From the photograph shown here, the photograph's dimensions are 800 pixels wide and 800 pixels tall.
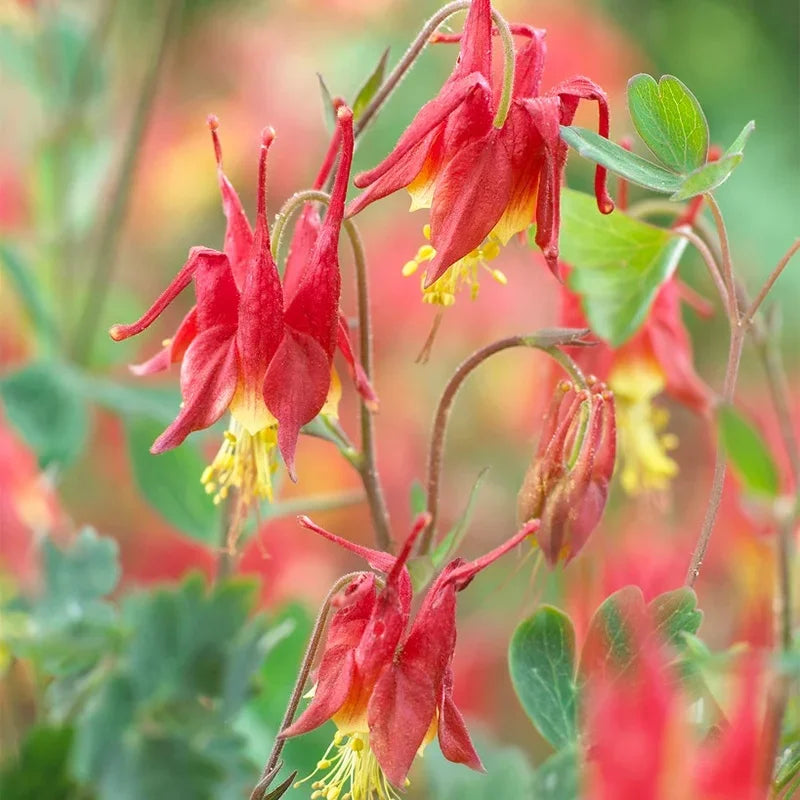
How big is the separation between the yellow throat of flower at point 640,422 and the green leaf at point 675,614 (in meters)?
0.18

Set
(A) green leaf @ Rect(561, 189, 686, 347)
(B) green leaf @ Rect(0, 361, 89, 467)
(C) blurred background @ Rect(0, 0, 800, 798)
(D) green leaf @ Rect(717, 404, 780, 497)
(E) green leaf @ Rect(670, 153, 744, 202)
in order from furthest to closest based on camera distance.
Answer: (B) green leaf @ Rect(0, 361, 89, 467) < (C) blurred background @ Rect(0, 0, 800, 798) < (A) green leaf @ Rect(561, 189, 686, 347) < (E) green leaf @ Rect(670, 153, 744, 202) < (D) green leaf @ Rect(717, 404, 780, 497)

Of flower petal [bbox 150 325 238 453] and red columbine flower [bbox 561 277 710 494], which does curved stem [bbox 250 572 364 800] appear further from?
red columbine flower [bbox 561 277 710 494]

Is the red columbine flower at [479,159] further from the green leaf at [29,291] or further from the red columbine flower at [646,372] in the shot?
the green leaf at [29,291]

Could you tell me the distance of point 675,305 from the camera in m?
0.64

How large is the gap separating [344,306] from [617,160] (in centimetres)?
96

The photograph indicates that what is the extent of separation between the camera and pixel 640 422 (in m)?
0.64

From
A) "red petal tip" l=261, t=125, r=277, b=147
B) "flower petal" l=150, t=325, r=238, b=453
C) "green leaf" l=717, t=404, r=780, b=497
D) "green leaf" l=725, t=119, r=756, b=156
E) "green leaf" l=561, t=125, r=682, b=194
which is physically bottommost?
"flower petal" l=150, t=325, r=238, b=453

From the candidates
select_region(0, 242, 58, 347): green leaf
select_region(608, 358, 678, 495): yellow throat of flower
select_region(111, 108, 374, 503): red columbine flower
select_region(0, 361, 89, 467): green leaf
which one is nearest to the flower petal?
select_region(111, 108, 374, 503): red columbine flower

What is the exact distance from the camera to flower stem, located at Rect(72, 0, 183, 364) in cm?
94

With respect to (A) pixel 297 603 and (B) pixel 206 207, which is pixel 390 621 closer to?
Answer: (A) pixel 297 603

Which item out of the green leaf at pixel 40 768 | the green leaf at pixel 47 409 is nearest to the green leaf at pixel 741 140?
the green leaf at pixel 40 768

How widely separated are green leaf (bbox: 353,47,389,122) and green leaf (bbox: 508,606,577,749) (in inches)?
8.5

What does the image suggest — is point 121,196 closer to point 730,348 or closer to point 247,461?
point 247,461

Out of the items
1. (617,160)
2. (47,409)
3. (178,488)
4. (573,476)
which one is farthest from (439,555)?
(47,409)
